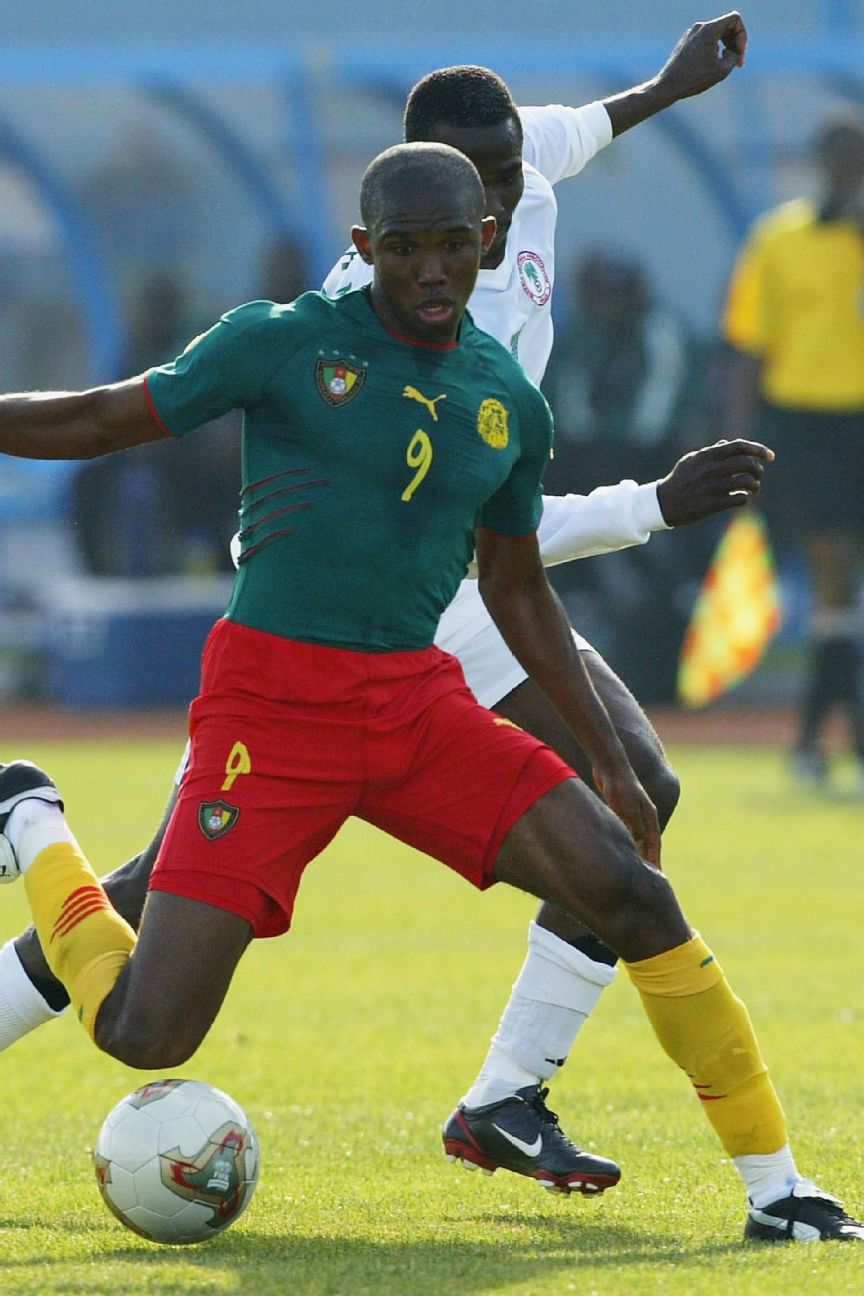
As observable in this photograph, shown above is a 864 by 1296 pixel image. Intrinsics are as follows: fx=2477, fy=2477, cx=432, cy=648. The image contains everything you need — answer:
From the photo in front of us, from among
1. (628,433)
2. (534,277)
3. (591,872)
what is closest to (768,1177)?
(591,872)

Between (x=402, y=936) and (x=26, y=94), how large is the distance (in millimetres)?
11560

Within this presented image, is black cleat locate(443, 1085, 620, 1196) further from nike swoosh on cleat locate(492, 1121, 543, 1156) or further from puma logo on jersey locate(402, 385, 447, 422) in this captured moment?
puma logo on jersey locate(402, 385, 447, 422)

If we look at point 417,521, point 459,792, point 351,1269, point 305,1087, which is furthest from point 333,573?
point 305,1087

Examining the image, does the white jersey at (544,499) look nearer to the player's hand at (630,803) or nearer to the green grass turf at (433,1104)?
the player's hand at (630,803)

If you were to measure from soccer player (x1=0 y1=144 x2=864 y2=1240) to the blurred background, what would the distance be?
40.7ft

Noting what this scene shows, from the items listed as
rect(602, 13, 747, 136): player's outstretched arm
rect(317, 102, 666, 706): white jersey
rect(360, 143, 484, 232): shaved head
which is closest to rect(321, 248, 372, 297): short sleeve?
rect(317, 102, 666, 706): white jersey

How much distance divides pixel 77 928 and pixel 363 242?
4.98ft

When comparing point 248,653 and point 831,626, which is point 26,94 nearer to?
point 831,626

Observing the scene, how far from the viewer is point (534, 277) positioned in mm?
5816

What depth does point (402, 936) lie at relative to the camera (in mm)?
9320

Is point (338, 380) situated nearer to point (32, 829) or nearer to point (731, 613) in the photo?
point (32, 829)

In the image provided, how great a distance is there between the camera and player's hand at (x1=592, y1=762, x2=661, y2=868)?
5.16m

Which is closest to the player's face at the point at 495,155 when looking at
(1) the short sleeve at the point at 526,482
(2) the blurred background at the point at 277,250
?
(1) the short sleeve at the point at 526,482

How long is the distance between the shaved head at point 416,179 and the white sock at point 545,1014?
1.82 metres
